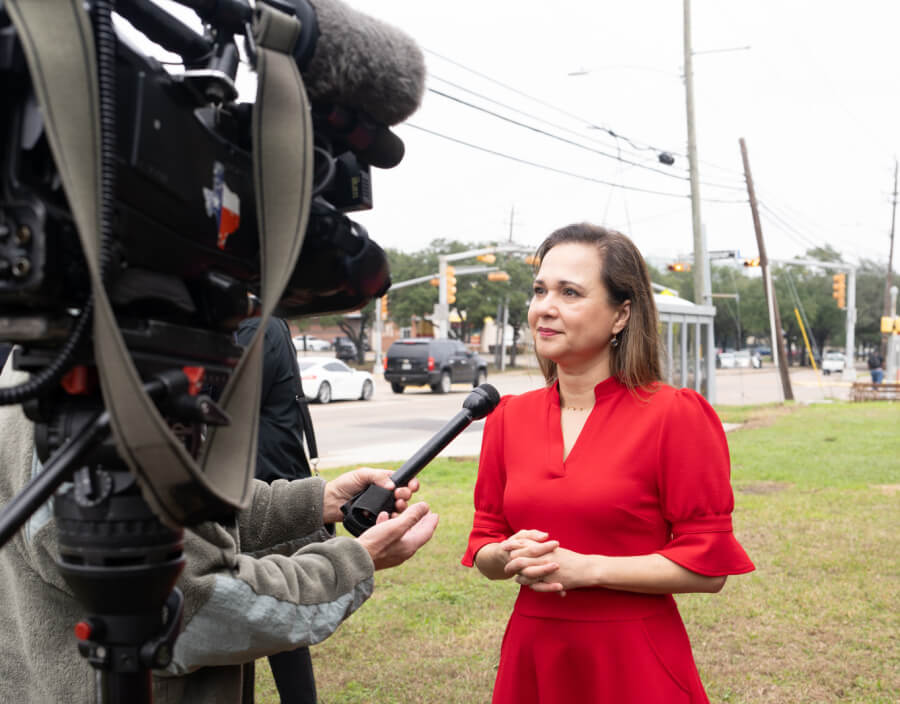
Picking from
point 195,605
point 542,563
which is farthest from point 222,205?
point 542,563

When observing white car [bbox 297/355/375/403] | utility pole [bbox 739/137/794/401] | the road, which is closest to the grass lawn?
the road

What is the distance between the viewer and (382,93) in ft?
4.22

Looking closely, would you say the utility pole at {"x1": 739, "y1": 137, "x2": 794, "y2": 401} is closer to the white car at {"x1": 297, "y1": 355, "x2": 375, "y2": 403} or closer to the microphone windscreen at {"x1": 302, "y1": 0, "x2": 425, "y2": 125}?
the white car at {"x1": 297, "y1": 355, "x2": 375, "y2": 403}

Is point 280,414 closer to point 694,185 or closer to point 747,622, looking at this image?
point 747,622

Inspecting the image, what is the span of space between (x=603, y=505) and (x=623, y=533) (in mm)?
92

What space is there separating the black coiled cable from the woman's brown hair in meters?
1.59

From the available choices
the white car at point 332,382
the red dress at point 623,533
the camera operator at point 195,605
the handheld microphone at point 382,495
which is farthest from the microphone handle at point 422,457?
the white car at point 332,382

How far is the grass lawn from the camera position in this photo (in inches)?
155

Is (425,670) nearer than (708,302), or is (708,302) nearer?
(425,670)

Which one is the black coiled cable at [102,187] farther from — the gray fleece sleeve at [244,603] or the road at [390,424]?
the road at [390,424]

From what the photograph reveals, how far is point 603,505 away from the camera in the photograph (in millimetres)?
2154

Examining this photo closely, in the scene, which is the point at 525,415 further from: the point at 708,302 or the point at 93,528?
the point at 708,302

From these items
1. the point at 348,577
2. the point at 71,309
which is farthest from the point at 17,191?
the point at 348,577

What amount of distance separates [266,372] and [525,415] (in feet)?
4.52
